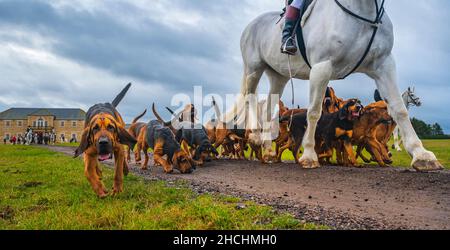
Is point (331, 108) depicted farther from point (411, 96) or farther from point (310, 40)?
point (411, 96)

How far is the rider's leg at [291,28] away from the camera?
7.82 metres

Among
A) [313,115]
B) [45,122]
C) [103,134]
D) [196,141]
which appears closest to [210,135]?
[196,141]

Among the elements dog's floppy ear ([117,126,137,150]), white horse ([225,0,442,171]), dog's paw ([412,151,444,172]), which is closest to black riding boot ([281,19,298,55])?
white horse ([225,0,442,171])

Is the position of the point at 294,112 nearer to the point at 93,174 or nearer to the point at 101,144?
the point at 93,174

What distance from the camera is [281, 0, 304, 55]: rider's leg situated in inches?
308

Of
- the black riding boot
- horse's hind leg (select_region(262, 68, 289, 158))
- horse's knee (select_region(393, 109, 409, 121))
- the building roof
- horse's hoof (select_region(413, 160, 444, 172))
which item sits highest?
the building roof

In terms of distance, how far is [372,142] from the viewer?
941cm

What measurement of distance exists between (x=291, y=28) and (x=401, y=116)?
2.65 metres

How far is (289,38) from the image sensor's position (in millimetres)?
7867

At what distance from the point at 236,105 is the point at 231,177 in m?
3.78

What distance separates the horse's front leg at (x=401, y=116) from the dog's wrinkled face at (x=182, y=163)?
4213mm

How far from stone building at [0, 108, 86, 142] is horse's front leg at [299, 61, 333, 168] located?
316ft

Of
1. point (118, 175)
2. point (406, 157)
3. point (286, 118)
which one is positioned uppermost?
point (286, 118)

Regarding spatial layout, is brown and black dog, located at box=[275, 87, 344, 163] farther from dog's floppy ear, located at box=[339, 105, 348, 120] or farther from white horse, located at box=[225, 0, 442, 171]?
white horse, located at box=[225, 0, 442, 171]
